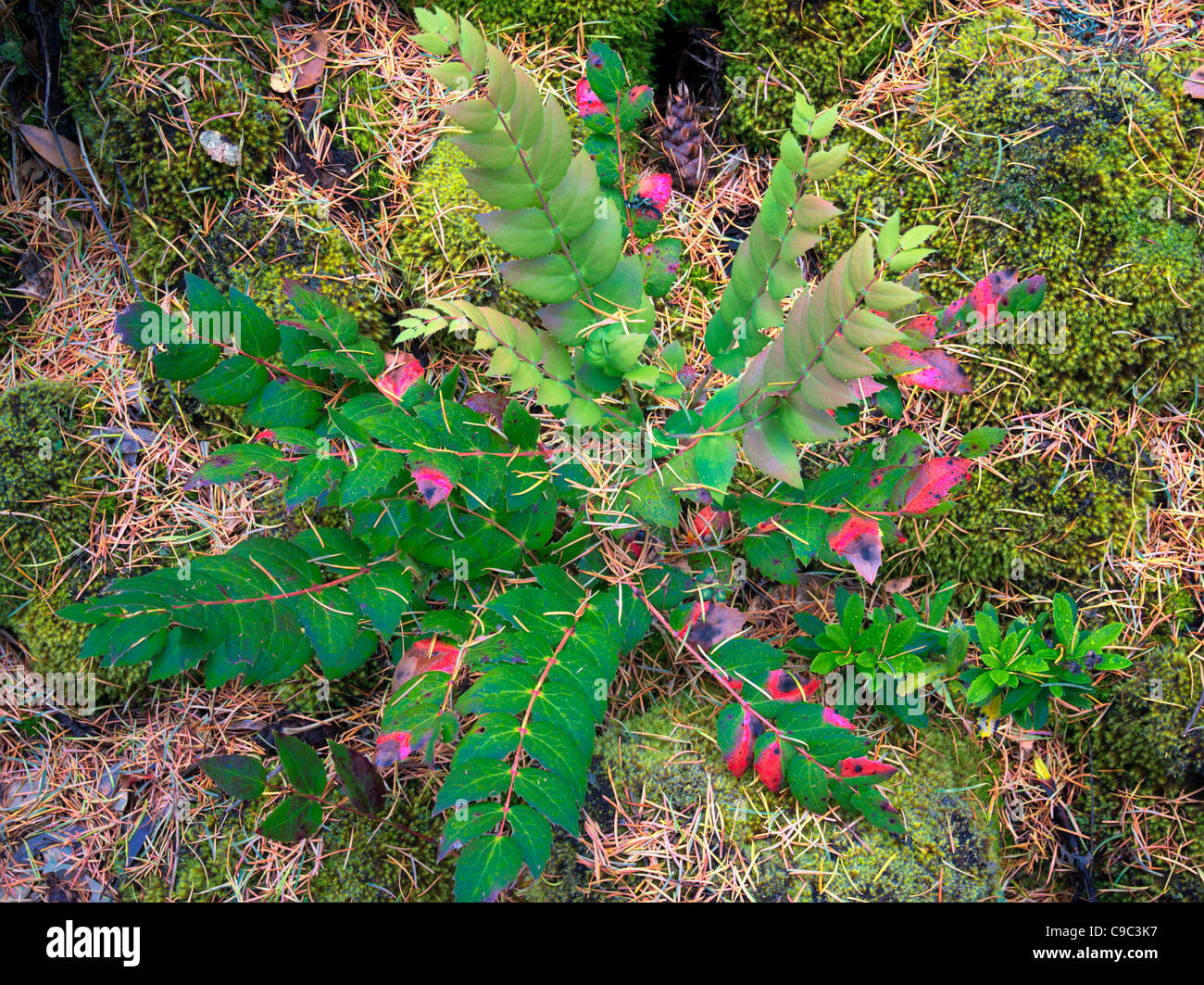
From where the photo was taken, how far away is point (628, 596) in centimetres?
197

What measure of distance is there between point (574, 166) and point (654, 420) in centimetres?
78

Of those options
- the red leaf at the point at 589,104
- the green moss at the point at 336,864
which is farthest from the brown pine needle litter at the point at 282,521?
the red leaf at the point at 589,104

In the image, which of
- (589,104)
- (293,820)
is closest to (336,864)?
(293,820)

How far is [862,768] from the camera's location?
1.82 metres

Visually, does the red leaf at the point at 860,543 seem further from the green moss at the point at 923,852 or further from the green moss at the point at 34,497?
the green moss at the point at 34,497

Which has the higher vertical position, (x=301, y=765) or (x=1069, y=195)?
(x=1069, y=195)

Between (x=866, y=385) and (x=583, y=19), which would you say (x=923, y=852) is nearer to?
(x=866, y=385)

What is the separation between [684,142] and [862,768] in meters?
1.88

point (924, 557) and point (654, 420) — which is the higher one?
point (654, 420)

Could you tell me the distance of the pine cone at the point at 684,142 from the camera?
2430 mm

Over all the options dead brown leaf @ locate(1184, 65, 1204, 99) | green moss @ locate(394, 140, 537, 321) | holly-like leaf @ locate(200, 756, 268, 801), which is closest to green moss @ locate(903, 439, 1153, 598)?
dead brown leaf @ locate(1184, 65, 1204, 99)

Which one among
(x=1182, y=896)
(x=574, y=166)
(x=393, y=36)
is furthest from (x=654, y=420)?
(x=1182, y=896)

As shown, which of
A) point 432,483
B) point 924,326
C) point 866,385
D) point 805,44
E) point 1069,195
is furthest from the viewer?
point 805,44

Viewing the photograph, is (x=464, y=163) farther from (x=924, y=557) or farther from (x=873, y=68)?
(x=924, y=557)
